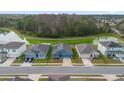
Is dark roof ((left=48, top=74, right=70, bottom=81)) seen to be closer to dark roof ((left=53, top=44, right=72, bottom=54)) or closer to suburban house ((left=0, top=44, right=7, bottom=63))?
dark roof ((left=53, top=44, right=72, bottom=54))

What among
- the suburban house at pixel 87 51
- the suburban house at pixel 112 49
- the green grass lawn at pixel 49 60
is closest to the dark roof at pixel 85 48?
the suburban house at pixel 87 51

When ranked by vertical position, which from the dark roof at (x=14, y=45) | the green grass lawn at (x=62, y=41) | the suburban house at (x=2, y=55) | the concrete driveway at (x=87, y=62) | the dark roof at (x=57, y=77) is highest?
the green grass lawn at (x=62, y=41)

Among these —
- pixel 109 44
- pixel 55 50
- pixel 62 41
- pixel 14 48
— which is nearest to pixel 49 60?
pixel 55 50

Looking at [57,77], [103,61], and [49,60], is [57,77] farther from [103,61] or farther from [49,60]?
[103,61]

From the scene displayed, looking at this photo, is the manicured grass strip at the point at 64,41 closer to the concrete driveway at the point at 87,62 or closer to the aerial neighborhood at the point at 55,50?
the aerial neighborhood at the point at 55,50

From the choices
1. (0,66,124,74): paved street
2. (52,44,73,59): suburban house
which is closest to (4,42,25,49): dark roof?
(0,66,124,74): paved street

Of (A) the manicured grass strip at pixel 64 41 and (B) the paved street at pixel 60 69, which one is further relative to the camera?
(B) the paved street at pixel 60 69
